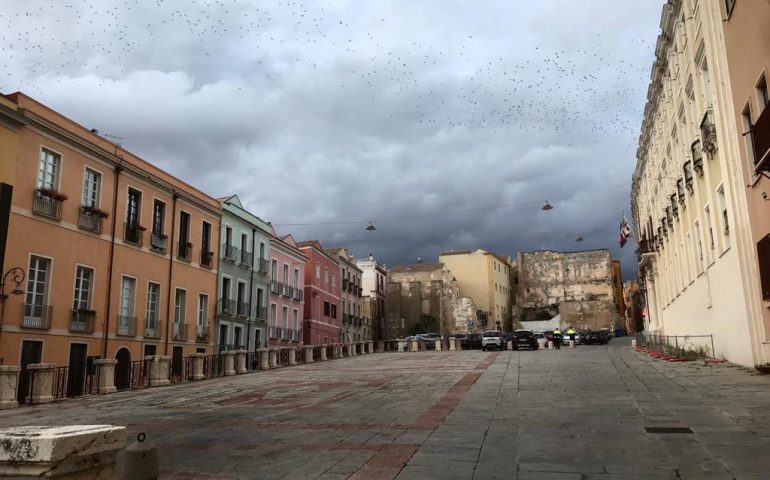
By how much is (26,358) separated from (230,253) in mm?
15659

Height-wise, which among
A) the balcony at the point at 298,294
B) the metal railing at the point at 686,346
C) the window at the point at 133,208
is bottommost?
the metal railing at the point at 686,346

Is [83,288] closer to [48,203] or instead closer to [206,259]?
[48,203]

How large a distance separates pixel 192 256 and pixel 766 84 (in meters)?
25.9

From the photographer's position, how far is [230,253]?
35406 millimetres

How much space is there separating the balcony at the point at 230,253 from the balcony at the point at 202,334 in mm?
4439

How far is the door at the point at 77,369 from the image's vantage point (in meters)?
21.0

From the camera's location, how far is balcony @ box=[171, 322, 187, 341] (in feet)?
95.0

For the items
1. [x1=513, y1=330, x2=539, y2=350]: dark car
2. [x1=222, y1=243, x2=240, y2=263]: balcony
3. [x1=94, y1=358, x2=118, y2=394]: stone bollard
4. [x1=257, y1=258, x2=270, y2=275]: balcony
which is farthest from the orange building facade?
[x1=513, y1=330, x2=539, y2=350]: dark car

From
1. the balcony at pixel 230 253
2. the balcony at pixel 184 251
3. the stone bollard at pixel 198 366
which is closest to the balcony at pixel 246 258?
the balcony at pixel 230 253

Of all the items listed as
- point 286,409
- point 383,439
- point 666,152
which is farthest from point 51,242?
point 666,152

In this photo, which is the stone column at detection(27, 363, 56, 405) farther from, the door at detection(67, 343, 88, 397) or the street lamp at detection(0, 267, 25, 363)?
the door at detection(67, 343, 88, 397)

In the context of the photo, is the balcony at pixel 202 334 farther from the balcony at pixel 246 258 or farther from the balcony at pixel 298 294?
the balcony at pixel 298 294

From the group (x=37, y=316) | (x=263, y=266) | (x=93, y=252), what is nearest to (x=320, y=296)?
(x=263, y=266)

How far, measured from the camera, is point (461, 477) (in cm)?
643
